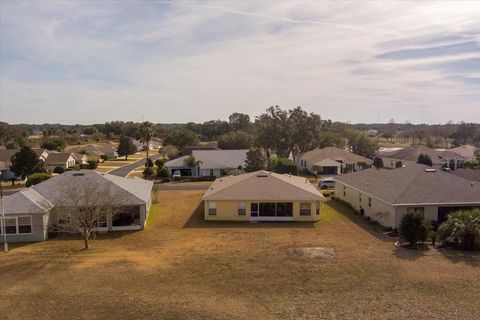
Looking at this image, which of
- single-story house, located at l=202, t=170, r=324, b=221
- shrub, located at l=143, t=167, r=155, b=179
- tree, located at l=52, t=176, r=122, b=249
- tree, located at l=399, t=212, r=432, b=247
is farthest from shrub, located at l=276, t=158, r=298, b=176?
tree, located at l=399, t=212, r=432, b=247

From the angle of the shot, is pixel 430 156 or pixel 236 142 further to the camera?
pixel 236 142

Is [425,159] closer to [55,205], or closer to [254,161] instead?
[254,161]

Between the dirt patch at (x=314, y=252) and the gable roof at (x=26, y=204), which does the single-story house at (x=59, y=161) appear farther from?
the dirt patch at (x=314, y=252)

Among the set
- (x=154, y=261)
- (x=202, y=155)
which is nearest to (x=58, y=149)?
(x=202, y=155)

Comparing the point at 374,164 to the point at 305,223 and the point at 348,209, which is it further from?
the point at 305,223

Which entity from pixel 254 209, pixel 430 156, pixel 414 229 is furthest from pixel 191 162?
pixel 414 229

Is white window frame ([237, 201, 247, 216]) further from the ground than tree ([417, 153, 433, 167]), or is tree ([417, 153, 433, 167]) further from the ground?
tree ([417, 153, 433, 167])

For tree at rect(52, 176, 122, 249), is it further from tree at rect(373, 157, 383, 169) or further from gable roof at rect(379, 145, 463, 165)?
gable roof at rect(379, 145, 463, 165)
